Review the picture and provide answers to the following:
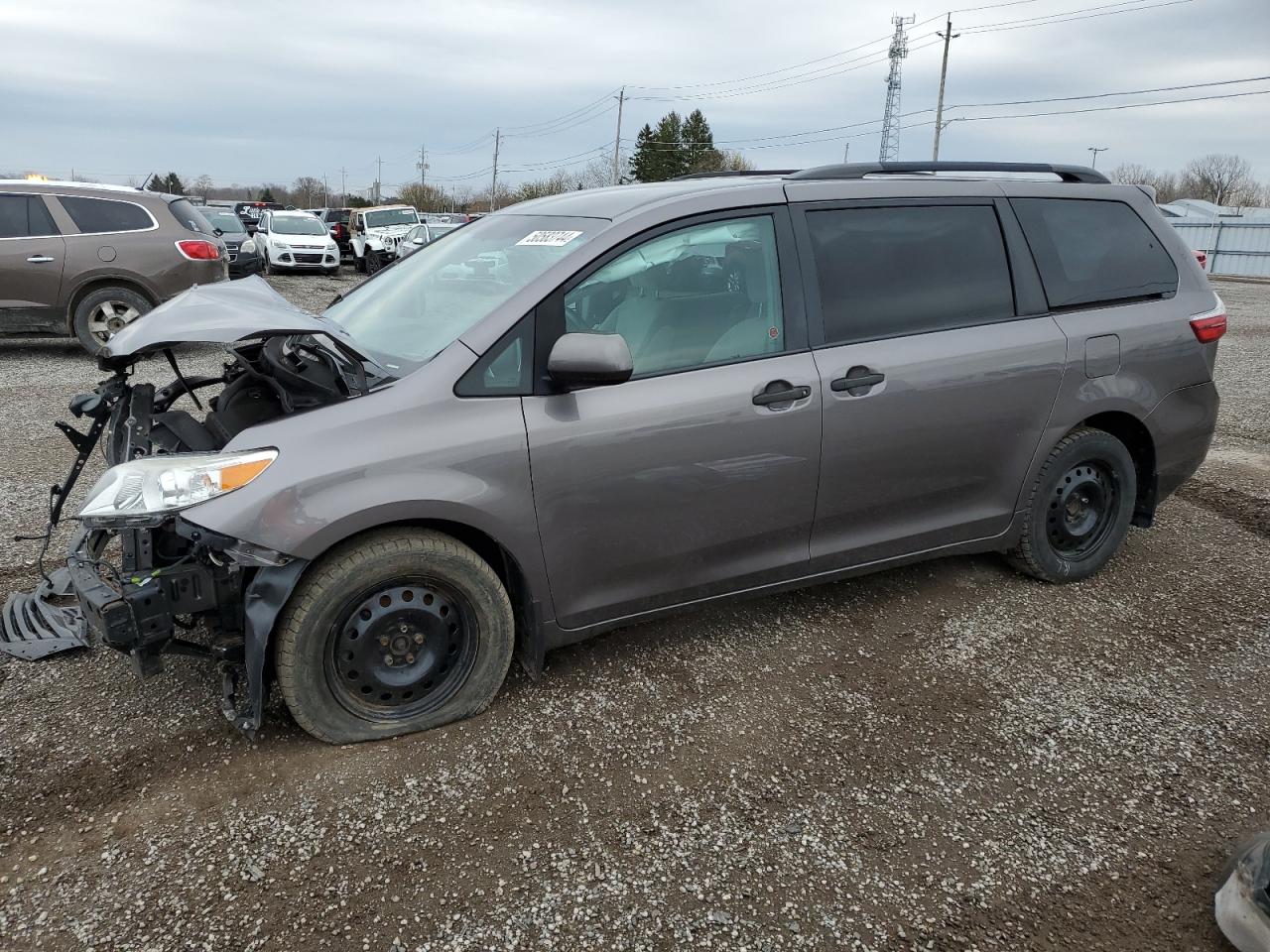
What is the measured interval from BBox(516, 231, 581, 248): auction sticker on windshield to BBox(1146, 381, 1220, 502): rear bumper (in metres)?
2.81

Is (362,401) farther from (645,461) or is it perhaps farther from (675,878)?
(675,878)

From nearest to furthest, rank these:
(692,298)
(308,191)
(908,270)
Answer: (692,298) < (908,270) < (308,191)

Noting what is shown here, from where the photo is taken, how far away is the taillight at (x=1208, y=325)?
4043 millimetres

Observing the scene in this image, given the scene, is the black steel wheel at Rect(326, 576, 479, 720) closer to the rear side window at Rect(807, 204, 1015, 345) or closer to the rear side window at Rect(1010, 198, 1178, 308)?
the rear side window at Rect(807, 204, 1015, 345)

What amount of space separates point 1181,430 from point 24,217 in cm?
1052

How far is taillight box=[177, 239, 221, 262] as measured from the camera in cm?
942

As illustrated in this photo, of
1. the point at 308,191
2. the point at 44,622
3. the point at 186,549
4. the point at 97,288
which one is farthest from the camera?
the point at 308,191

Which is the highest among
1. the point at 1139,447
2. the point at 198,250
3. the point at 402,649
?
the point at 198,250

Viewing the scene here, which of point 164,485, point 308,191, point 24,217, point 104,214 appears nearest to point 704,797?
point 164,485

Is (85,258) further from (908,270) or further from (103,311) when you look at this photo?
(908,270)

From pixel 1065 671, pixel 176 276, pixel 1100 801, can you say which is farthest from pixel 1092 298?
pixel 176 276

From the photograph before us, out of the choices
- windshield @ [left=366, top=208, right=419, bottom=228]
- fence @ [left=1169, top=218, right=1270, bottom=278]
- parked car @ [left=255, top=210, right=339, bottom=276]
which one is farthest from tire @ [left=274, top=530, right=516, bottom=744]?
fence @ [left=1169, top=218, right=1270, bottom=278]

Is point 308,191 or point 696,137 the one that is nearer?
point 696,137

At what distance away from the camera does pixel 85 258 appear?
9070mm
